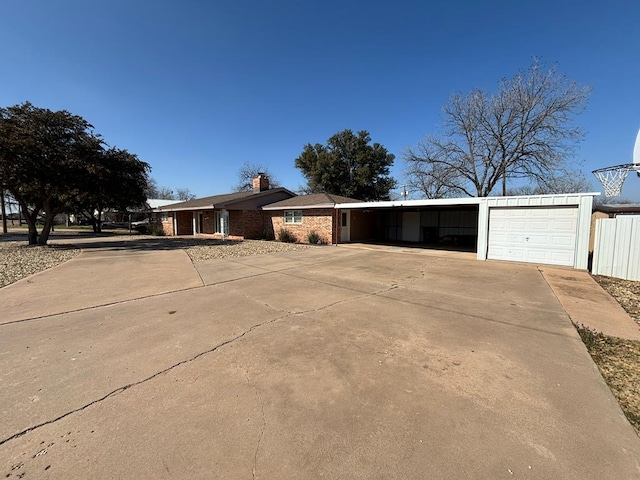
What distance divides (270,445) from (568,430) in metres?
2.38

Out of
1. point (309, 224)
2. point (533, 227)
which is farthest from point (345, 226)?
point (533, 227)

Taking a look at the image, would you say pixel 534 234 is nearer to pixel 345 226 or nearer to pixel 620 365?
pixel 620 365

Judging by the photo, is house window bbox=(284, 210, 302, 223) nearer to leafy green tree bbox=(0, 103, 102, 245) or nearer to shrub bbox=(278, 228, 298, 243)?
shrub bbox=(278, 228, 298, 243)

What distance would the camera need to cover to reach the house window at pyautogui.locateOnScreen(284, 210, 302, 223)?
18984 mm

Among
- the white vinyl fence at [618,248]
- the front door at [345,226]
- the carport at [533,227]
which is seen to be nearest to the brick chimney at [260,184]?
the front door at [345,226]

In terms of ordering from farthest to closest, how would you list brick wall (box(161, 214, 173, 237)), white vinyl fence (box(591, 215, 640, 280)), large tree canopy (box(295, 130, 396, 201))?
large tree canopy (box(295, 130, 396, 201)), brick wall (box(161, 214, 173, 237)), white vinyl fence (box(591, 215, 640, 280))

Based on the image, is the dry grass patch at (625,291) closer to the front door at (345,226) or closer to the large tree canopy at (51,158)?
the front door at (345,226)

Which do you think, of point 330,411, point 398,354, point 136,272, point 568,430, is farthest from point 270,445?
point 136,272

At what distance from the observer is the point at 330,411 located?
2.53 meters

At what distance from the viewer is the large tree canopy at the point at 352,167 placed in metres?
33.5

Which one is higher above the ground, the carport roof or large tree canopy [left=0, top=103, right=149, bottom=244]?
large tree canopy [left=0, top=103, right=149, bottom=244]

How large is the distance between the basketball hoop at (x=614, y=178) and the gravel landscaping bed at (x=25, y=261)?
22.1 meters

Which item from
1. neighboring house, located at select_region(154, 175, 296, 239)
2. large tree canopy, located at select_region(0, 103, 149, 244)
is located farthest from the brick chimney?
large tree canopy, located at select_region(0, 103, 149, 244)

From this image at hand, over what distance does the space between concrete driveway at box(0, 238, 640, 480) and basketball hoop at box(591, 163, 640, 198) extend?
11.8 metres
